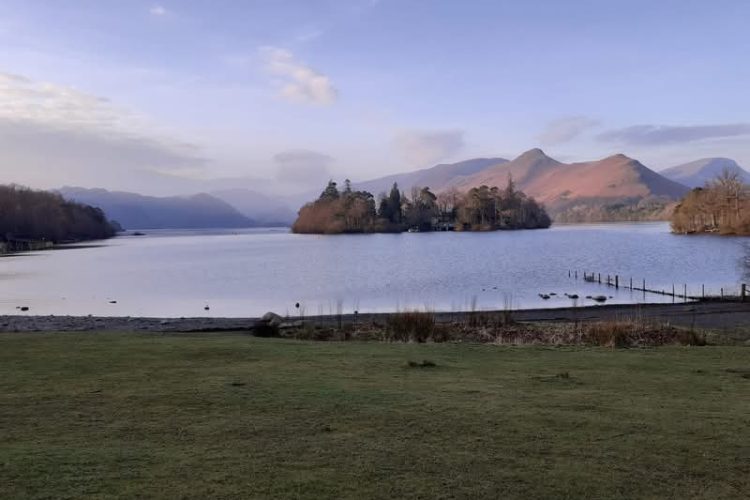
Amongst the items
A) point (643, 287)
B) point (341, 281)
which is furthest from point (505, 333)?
point (341, 281)

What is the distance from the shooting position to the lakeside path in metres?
23.7

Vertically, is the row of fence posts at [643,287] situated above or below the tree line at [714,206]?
below

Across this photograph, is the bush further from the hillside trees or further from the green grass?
the hillside trees

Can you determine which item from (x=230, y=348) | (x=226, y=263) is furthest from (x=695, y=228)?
(x=230, y=348)

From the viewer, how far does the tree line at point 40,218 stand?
132125 millimetres

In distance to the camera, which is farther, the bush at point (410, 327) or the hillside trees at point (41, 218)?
the hillside trees at point (41, 218)

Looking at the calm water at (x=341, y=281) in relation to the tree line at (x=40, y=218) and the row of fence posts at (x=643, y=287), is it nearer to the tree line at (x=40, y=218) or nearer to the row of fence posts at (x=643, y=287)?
the row of fence posts at (x=643, y=287)

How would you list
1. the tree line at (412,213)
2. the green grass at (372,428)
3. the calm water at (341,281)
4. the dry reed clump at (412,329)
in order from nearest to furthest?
the green grass at (372,428) → the dry reed clump at (412,329) → the calm water at (341,281) → the tree line at (412,213)

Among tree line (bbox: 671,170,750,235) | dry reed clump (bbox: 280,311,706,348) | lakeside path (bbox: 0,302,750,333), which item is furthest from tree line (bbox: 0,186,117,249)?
tree line (bbox: 671,170,750,235)

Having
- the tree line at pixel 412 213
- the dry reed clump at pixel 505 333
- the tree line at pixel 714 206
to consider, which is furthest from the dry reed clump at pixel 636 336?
the tree line at pixel 412 213

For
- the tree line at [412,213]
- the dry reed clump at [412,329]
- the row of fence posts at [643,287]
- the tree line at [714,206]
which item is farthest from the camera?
the tree line at [412,213]

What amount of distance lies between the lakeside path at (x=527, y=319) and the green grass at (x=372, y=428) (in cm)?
1282

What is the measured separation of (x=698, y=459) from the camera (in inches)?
224

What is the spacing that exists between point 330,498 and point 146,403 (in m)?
4.04
